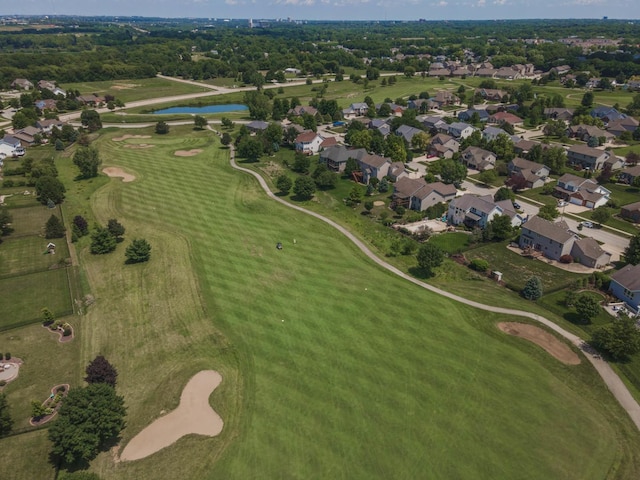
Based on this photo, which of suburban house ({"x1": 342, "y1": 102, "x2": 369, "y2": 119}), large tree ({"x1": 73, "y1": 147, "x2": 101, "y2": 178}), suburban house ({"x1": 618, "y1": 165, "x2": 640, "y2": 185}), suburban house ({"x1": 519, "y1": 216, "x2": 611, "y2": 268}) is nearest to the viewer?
suburban house ({"x1": 519, "y1": 216, "x2": 611, "y2": 268})

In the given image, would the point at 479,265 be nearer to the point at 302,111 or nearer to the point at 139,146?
the point at 139,146

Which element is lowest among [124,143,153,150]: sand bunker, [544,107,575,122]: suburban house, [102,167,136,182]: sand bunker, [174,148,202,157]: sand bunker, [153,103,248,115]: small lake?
[153,103,248,115]: small lake

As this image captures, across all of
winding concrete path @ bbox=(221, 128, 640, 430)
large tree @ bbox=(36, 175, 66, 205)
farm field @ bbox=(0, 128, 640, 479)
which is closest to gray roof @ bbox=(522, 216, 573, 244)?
winding concrete path @ bbox=(221, 128, 640, 430)

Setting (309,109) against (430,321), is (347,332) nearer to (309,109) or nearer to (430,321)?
(430,321)

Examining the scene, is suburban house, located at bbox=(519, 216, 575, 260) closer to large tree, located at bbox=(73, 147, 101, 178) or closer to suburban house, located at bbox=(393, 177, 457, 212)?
suburban house, located at bbox=(393, 177, 457, 212)

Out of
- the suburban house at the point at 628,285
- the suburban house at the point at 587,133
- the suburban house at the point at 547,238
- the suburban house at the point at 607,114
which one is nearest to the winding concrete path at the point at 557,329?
the suburban house at the point at 628,285

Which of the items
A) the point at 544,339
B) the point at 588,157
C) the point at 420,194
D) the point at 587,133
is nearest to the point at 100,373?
the point at 544,339

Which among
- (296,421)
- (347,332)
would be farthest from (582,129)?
(296,421)

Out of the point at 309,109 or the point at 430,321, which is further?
the point at 309,109
